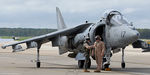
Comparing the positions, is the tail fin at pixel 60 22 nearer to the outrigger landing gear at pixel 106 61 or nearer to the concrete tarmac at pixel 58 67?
the concrete tarmac at pixel 58 67

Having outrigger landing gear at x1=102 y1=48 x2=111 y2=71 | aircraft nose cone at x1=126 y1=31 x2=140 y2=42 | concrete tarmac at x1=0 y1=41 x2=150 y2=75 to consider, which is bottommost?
concrete tarmac at x1=0 y1=41 x2=150 y2=75

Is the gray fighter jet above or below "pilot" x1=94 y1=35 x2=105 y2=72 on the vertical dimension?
above

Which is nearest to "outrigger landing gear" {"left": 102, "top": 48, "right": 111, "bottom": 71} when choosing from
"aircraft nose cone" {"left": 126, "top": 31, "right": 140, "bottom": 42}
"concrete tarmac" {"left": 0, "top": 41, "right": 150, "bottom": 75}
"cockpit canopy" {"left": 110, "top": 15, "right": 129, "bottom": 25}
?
"concrete tarmac" {"left": 0, "top": 41, "right": 150, "bottom": 75}

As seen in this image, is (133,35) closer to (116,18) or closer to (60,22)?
(116,18)

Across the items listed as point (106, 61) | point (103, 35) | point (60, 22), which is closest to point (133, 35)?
point (106, 61)

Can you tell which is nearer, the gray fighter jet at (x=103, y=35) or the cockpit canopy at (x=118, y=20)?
the gray fighter jet at (x=103, y=35)

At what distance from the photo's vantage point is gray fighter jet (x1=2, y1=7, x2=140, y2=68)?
16.1 meters

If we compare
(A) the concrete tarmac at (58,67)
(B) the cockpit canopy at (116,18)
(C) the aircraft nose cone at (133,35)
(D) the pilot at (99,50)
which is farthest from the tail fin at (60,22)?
(C) the aircraft nose cone at (133,35)

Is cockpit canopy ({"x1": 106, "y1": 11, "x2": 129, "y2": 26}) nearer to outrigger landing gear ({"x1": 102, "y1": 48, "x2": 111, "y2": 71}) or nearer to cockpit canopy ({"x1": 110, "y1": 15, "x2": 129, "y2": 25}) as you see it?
cockpit canopy ({"x1": 110, "y1": 15, "x2": 129, "y2": 25})

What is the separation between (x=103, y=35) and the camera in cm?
1762

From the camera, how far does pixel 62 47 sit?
20375 millimetres

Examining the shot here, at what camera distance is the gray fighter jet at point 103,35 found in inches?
633

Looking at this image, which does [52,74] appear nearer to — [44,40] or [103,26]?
[103,26]

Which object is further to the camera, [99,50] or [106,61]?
[106,61]
